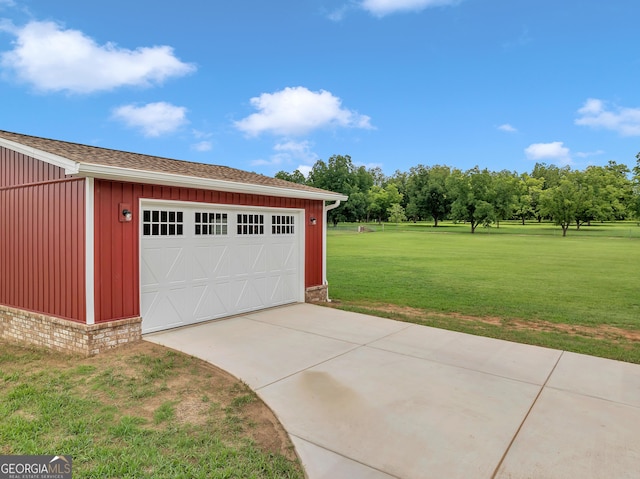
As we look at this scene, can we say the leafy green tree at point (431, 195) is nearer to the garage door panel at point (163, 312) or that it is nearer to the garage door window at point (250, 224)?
the garage door window at point (250, 224)

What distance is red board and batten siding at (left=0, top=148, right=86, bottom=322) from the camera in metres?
5.70

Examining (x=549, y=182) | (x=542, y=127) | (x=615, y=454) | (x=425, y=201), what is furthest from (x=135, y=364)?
(x=549, y=182)

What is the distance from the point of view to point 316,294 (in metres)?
9.80

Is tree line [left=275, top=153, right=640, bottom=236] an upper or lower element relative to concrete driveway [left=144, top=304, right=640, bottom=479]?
upper

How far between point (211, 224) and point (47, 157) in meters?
2.76

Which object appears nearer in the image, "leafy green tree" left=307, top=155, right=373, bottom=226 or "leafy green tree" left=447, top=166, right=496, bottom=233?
"leafy green tree" left=447, top=166, right=496, bottom=233

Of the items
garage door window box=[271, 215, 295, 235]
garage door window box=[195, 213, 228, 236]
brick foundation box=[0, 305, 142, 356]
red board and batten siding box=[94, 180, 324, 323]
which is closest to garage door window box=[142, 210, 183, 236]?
red board and batten siding box=[94, 180, 324, 323]

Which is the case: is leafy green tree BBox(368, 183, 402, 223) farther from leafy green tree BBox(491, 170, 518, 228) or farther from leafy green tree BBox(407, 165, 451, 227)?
leafy green tree BBox(491, 170, 518, 228)

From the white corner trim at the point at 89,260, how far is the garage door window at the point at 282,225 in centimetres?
385

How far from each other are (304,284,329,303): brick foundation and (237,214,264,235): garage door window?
2082 millimetres

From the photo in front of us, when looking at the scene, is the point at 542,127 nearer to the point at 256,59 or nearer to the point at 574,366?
the point at 256,59

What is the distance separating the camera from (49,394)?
4.32 m

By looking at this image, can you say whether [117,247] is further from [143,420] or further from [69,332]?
[143,420]

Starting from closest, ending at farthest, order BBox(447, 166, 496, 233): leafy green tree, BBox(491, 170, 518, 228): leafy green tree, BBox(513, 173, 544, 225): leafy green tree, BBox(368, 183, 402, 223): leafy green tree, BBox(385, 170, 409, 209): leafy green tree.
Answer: BBox(447, 166, 496, 233): leafy green tree
BBox(491, 170, 518, 228): leafy green tree
BBox(513, 173, 544, 225): leafy green tree
BBox(368, 183, 402, 223): leafy green tree
BBox(385, 170, 409, 209): leafy green tree
